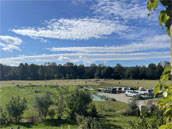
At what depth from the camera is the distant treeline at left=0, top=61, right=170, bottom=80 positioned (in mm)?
73312

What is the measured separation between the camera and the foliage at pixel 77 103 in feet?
49.9

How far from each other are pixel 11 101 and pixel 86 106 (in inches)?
293

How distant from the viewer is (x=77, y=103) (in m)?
15.4

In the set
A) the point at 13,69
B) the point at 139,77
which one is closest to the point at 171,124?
the point at 139,77

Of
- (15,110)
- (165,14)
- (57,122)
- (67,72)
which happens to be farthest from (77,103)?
(67,72)

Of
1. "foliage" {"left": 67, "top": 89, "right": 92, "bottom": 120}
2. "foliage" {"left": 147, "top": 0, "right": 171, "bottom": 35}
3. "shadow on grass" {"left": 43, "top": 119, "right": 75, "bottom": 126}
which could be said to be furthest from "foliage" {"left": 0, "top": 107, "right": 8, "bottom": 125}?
"foliage" {"left": 147, "top": 0, "right": 171, "bottom": 35}

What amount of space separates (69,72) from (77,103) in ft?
216

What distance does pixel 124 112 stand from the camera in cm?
1775

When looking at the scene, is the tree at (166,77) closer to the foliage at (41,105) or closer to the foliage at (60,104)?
the foliage at (60,104)

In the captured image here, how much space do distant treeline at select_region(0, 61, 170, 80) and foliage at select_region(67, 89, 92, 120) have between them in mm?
60846

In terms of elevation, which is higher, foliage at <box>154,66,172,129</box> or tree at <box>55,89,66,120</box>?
foliage at <box>154,66,172,129</box>

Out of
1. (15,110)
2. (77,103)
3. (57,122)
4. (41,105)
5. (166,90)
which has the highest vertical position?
(166,90)

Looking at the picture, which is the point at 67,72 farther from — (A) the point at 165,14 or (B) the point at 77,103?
(A) the point at 165,14

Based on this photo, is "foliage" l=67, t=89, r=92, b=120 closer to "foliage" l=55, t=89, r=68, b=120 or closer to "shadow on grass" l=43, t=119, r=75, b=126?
"foliage" l=55, t=89, r=68, b=120
